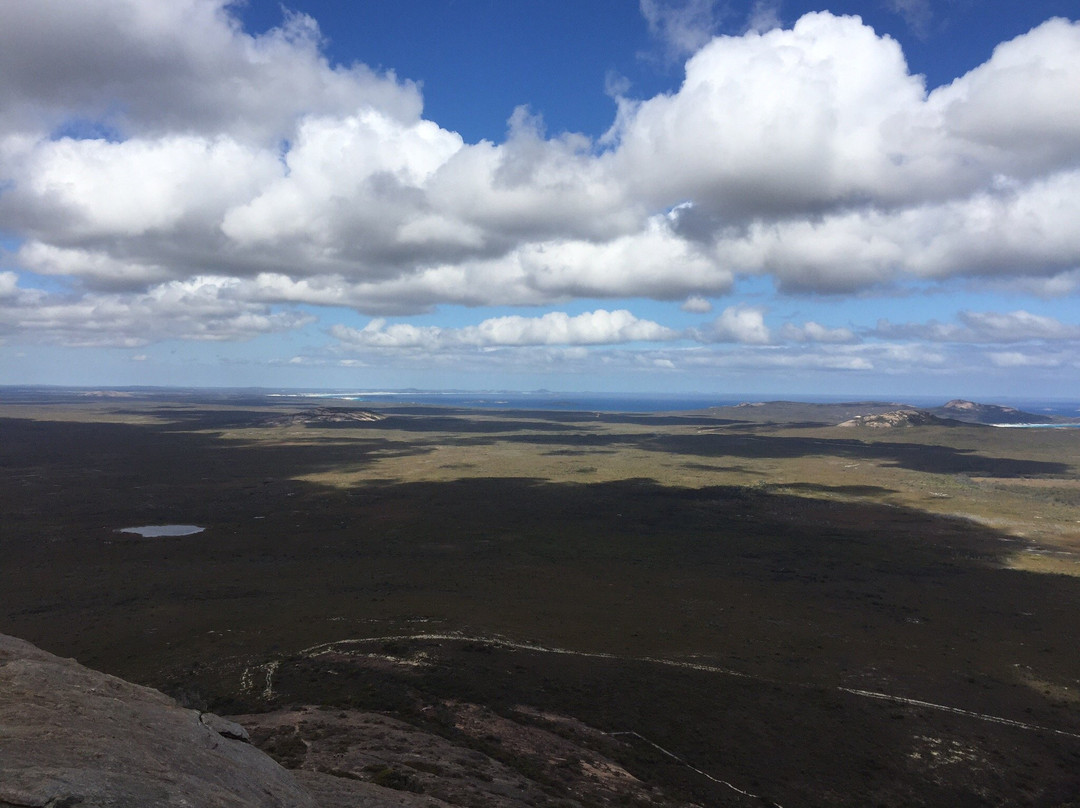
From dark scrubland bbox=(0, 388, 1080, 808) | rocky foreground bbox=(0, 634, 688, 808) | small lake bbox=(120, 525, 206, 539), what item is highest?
rocky foreground bbox=(0, 634, 688, 808)

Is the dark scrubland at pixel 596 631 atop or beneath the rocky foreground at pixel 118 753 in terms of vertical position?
beneath

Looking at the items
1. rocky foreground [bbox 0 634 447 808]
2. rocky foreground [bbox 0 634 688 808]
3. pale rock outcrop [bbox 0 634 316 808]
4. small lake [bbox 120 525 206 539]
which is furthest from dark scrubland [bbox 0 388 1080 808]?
pale rock outcrop [bbox 0 634 316 808]

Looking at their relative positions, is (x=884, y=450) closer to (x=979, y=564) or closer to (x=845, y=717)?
(x=979, y=564)

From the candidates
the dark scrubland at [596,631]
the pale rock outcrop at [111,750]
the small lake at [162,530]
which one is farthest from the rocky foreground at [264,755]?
the small lake at [162,530]

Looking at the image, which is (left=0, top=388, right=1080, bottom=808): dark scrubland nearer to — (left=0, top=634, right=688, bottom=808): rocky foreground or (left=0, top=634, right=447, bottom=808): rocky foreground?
(left=0, top=634, right=688, bottom=808): rocky foreground

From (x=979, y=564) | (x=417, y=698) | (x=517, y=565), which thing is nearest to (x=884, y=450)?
(x=979, y=564)

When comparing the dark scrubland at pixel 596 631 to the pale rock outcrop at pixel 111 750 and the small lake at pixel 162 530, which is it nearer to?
the small lake at pixel 162 530
